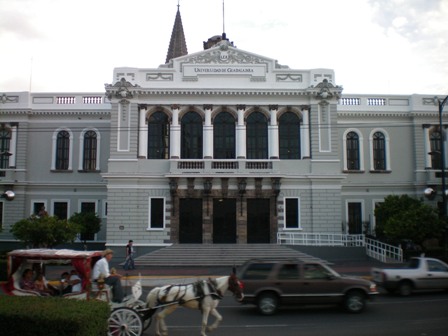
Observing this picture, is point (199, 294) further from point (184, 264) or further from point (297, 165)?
point (297, 165)

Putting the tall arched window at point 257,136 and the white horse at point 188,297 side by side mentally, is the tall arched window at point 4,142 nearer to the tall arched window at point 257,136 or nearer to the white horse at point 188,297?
the tall arched window at point 257,136

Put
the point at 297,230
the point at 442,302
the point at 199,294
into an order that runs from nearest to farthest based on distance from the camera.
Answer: the point at 199,294 < the point at 442,302 < the point at 297,230

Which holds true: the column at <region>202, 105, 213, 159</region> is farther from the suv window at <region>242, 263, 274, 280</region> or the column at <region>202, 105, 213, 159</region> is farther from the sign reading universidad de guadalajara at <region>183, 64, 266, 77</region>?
the suv window at <region>242, 263, 274, 280</region>

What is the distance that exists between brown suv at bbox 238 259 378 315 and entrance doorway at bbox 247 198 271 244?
1908 centimetres

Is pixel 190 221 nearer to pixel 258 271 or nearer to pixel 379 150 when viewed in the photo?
pixel 379 150

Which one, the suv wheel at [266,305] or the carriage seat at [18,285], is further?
the suv wheel at [266,305]

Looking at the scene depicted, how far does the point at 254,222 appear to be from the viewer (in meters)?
35.0

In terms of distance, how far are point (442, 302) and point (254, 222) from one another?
18.3m

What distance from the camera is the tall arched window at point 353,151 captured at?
4009 cm

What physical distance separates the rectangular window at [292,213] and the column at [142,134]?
37.3ft

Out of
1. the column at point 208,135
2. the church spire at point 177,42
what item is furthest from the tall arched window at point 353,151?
the church spire at point 177,42

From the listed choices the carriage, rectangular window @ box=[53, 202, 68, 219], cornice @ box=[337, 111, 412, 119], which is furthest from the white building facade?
the carriage

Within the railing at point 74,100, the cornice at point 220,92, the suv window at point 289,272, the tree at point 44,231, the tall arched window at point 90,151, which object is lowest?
the suv window at point 289,272

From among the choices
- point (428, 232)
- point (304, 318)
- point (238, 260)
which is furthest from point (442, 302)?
point (238, 260)
